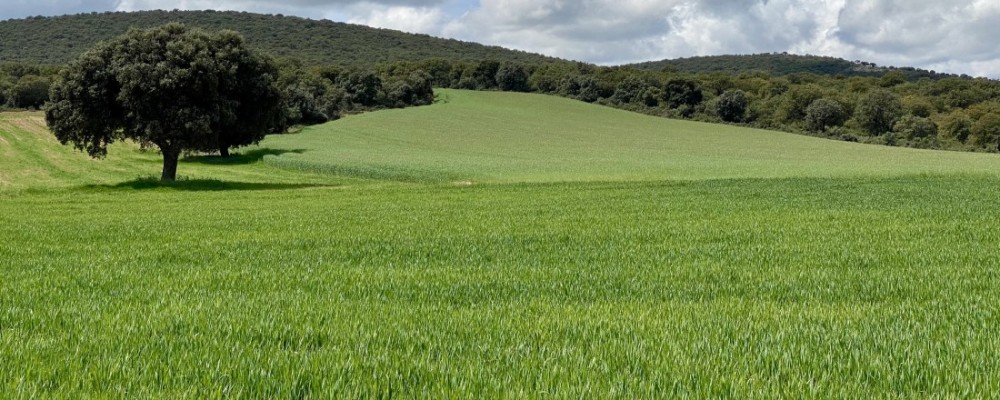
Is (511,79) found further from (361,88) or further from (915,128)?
(915,128)

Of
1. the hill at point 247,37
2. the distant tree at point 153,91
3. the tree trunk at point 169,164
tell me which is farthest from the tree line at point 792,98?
the tree trunk at point 169,164

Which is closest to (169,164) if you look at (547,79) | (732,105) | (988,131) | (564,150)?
(564,150)

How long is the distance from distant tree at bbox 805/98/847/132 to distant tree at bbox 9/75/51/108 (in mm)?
98484

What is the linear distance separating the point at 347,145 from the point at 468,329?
65.9 meters

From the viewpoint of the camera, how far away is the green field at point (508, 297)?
535cm

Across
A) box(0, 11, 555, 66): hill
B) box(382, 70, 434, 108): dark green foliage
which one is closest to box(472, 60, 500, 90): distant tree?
box(382, 70, 434, 108): dark green foliage

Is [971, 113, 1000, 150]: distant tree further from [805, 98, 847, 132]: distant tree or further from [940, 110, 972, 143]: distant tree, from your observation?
[805, 98, 847, 132]: distant tree

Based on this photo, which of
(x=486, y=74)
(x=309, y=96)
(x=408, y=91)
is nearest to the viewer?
(x=309, y=96)

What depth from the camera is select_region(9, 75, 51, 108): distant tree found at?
299ft

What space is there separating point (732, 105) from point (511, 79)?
140ft

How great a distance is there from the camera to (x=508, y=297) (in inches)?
364

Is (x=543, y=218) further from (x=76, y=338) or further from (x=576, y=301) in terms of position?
(x=76, y=338)

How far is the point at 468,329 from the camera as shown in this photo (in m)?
6.95

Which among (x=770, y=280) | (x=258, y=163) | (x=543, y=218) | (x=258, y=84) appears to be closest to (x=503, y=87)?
(x=258, y=163)
